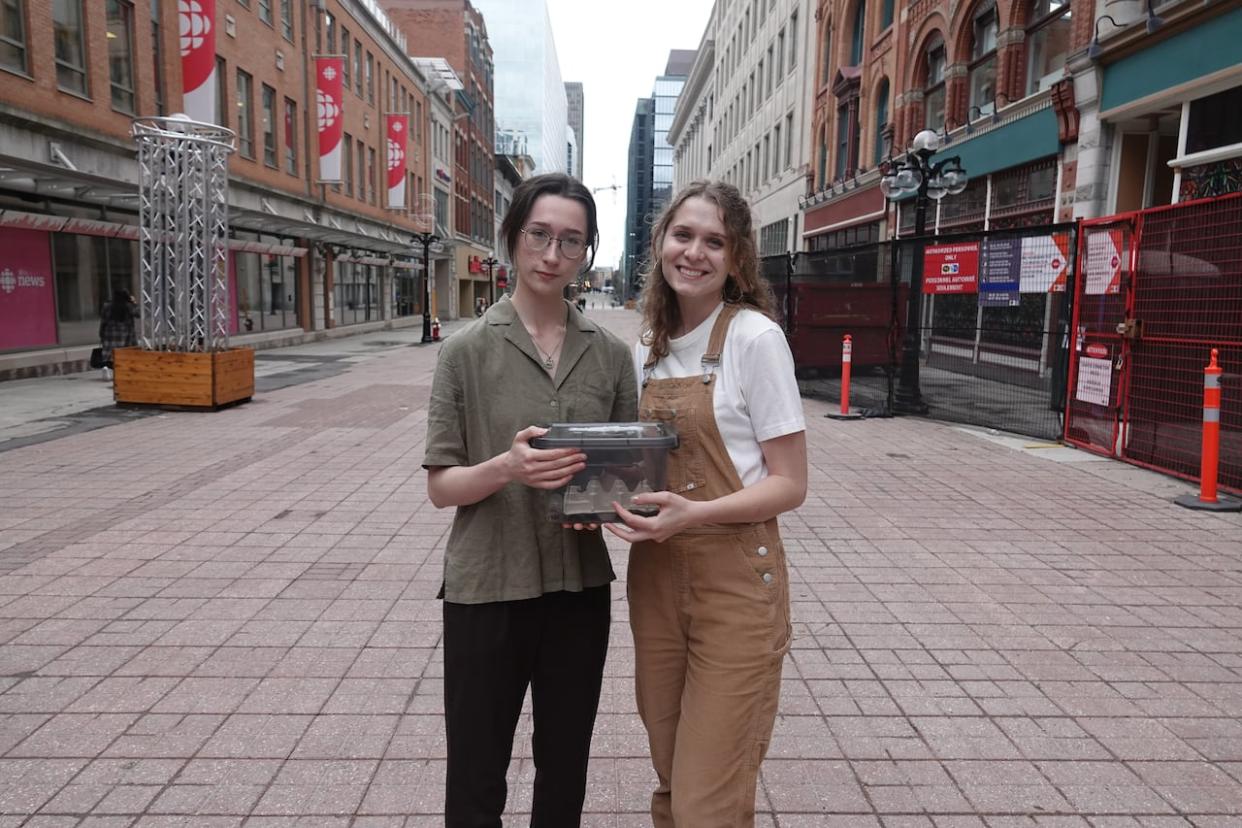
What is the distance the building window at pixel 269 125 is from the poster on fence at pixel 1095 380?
24553 millimetres

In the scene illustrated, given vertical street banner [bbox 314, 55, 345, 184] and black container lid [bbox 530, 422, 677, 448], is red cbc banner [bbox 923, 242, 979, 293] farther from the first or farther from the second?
vertical street banner [bbox 314, 55, 345, 184]

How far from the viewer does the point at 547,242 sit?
201 cm

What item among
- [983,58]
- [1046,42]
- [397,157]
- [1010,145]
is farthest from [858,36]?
[397,157]

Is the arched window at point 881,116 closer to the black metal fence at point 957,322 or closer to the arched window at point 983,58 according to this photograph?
the arched window at point 983,58

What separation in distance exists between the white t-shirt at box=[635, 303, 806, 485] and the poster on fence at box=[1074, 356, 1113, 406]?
8485mm

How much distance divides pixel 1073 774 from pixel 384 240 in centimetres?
3570

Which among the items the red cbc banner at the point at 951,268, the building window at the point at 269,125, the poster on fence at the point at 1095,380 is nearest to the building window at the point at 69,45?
the building window at the point at 269,125

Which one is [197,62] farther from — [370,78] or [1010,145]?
[370,78]

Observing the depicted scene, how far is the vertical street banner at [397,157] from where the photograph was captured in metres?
38.6

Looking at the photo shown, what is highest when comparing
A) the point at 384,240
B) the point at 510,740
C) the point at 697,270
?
the point at 384,240

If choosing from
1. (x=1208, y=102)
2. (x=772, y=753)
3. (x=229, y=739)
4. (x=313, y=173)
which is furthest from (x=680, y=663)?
(x=313, y=173)

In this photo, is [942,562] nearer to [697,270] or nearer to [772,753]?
[772,753]

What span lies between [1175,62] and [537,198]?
542 inches

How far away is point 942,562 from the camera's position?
225 inches
